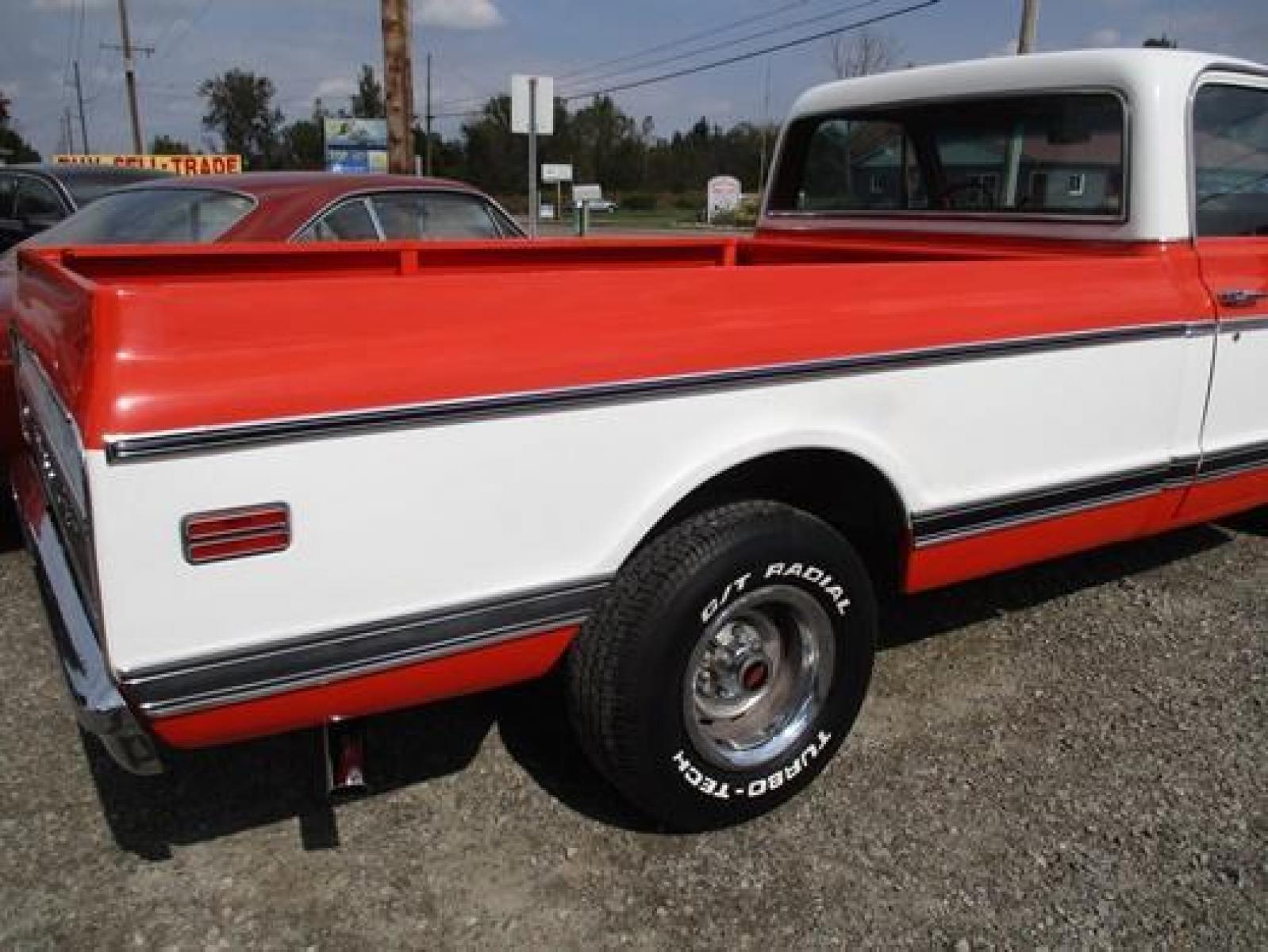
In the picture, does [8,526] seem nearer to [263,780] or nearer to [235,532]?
[263,780]

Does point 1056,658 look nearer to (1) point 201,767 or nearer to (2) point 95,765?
(1) point 201,767

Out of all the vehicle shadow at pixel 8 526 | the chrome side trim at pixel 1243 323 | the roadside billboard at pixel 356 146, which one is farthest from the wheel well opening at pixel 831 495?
the roadside billboard at pixel 356 146

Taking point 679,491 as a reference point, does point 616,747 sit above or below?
below

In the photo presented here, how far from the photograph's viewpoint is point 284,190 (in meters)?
5.35

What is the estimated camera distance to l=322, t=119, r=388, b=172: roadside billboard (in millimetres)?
19750

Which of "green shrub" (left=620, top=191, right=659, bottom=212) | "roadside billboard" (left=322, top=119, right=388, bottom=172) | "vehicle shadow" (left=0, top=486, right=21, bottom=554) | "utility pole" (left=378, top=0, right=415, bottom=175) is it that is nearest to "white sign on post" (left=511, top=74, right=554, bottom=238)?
"utility pole" (left=378, top=0, right=415, bottom=175)

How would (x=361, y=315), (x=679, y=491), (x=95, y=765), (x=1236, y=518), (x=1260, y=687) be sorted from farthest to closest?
(x=1236, y=518)
(x=1260, y=687)
(x=95, y=765)
(x=679, y=491)
(x=361, y=315)

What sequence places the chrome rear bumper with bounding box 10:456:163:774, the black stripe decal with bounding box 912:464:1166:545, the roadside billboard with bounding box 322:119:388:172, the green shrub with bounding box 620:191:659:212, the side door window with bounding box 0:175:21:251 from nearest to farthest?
the chrome rear bumper with bounding box 10:456:163:774 < the black stripe decal with bounding box 912:464:1166:545 < the side door window with bounding box 0:175:21:251 < the roadside billboard with bounding box 322:119:388:172 < the green shrub with bounding box 620:191:659:212

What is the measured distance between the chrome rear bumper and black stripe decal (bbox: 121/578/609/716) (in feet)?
0.30

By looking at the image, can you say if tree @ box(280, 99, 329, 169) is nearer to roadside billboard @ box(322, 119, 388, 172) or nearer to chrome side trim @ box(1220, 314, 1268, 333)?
roadside billboard @ box(322, 119, 388, 172)

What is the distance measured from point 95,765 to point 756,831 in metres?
1.62

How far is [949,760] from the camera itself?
2889 mm

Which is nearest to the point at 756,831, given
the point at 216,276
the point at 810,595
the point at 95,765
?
the point at 810,595

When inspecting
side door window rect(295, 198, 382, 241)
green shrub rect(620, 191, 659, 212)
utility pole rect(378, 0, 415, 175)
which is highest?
utility pole rect(378, 0, 415, 175)
